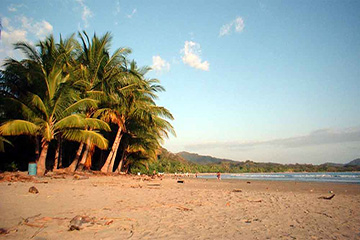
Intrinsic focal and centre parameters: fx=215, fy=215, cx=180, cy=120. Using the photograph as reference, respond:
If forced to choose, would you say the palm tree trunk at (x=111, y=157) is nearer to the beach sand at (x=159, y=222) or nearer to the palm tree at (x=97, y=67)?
the palm tree at (x=97, y=67)

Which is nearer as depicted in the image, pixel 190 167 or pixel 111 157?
pixel 111 157

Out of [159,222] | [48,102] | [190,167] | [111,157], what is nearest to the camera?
[159,222]

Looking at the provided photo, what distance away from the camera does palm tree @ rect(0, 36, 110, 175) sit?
10.4 meters

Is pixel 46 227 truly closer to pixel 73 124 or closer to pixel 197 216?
pixel 197 216

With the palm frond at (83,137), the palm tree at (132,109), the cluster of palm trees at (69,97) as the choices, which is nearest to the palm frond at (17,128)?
the cluster of palm trees at (69,97)

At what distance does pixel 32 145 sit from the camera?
46.1ft

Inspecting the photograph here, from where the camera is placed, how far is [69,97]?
11.4 m

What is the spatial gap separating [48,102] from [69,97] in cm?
101

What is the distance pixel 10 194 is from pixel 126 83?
12.0 m

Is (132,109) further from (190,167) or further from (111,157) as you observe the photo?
(190,167)

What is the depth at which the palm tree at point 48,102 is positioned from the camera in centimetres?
1038

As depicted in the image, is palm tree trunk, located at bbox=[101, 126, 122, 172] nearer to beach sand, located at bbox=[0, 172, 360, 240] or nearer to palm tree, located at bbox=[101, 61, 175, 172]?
palm tree, located at bbox=[101, 61, 175, 172]

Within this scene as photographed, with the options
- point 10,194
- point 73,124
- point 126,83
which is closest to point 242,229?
point 10,194

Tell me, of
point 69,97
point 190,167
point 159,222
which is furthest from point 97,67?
point 190,167
